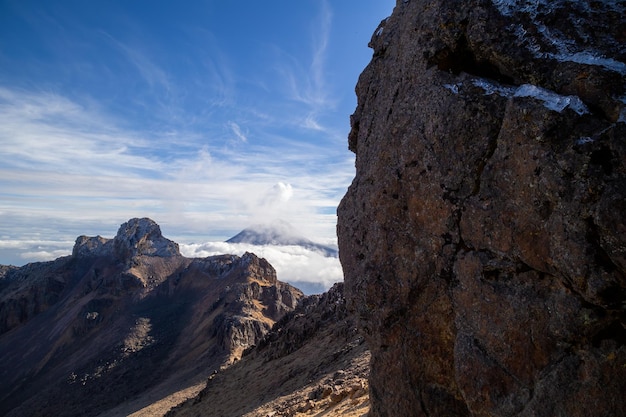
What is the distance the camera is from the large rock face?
7117mm

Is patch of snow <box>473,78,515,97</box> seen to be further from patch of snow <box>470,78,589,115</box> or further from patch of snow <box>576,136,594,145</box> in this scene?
patch of snow <box>576,136,594,145</box>

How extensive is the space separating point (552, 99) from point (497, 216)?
237cm

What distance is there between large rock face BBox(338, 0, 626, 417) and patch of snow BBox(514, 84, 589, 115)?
0.03m

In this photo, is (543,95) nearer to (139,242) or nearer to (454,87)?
(454,87)

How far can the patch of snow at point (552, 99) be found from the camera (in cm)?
749

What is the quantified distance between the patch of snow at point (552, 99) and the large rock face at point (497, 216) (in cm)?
3

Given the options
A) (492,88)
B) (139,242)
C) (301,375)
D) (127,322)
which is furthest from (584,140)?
(139,242)

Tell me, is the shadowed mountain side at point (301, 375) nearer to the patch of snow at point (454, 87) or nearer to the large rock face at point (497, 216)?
the large rock face at point (497, 216)

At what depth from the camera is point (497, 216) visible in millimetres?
8430

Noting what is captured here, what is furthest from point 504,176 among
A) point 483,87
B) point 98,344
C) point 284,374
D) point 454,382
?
point 98,344

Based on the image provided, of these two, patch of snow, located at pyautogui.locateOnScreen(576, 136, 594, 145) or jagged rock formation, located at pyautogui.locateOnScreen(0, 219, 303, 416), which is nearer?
patch of snow, located at pyautogui.locateOnScreen(576, 136, 594, 145)

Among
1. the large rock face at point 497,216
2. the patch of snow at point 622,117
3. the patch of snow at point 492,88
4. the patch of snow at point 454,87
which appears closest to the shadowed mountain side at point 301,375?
the large rock face at point 497,216

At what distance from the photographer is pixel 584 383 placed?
280 inches

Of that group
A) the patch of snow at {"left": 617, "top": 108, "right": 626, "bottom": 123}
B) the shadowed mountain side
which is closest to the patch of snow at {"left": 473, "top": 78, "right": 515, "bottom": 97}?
the patch of snow at {"left": 617, "top": 108, "right": 626, "bottom": 123}
